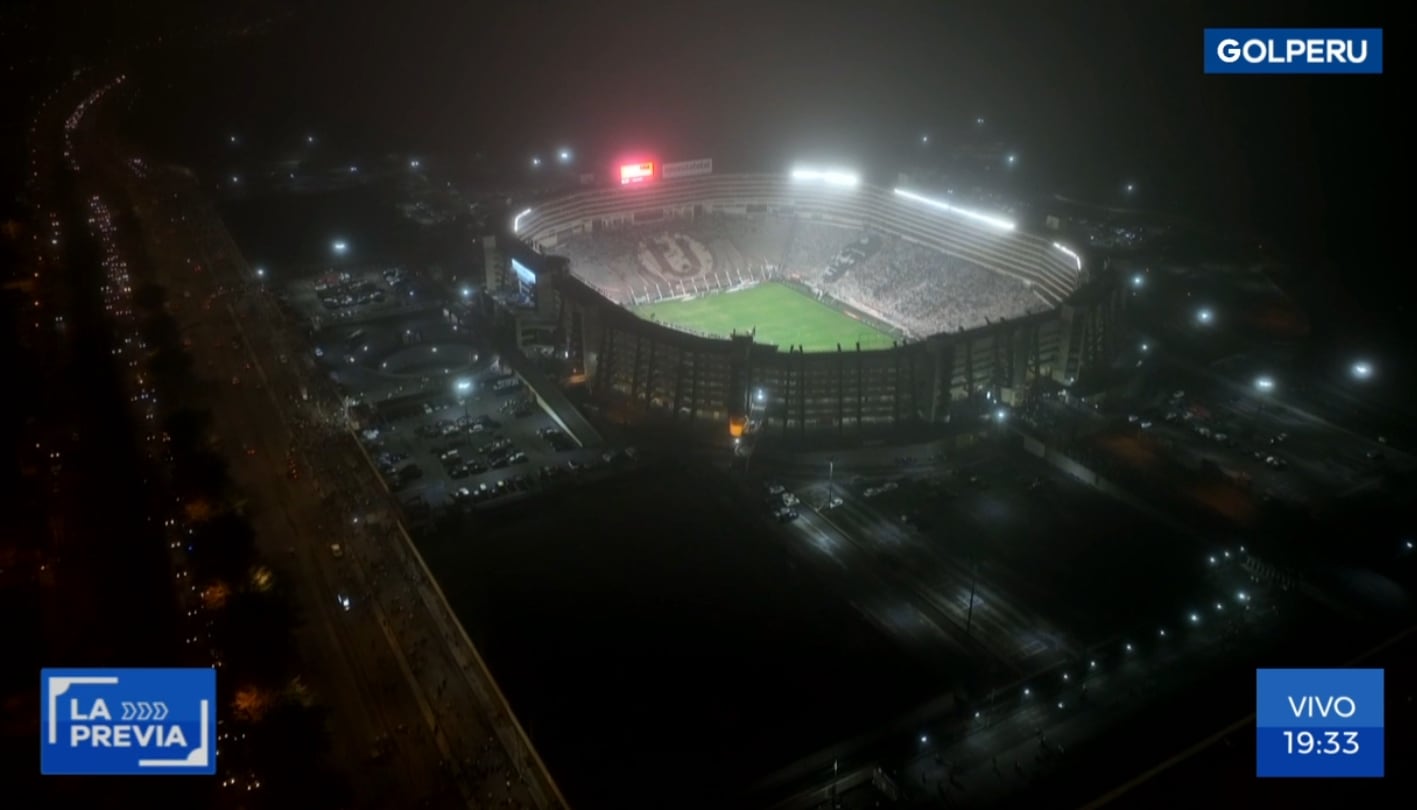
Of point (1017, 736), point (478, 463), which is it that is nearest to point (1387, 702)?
point (1017, 736)

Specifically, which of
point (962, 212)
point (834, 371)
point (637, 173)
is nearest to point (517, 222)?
point (637, 173)

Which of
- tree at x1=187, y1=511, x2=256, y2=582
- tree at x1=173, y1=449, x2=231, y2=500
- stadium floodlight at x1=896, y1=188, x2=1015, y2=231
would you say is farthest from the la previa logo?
stadium floodlight at x1=896, y1=188, x2=1015, y2=231

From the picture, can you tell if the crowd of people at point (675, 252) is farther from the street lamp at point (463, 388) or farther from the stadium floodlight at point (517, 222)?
the street lamp at point (463, 388)

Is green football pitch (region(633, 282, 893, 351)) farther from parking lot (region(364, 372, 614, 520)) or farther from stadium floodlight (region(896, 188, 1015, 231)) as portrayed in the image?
parking lot (region(364, 372, 614, 520))

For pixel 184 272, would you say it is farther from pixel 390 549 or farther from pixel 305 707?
pixel 305 707

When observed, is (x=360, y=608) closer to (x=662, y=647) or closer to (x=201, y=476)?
(x=662, y=647)

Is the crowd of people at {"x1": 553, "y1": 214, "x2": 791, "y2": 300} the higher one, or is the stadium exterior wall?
the crowd of people at {"x1": 553, "y1": 214, "x2": 791, "y2": 300}
